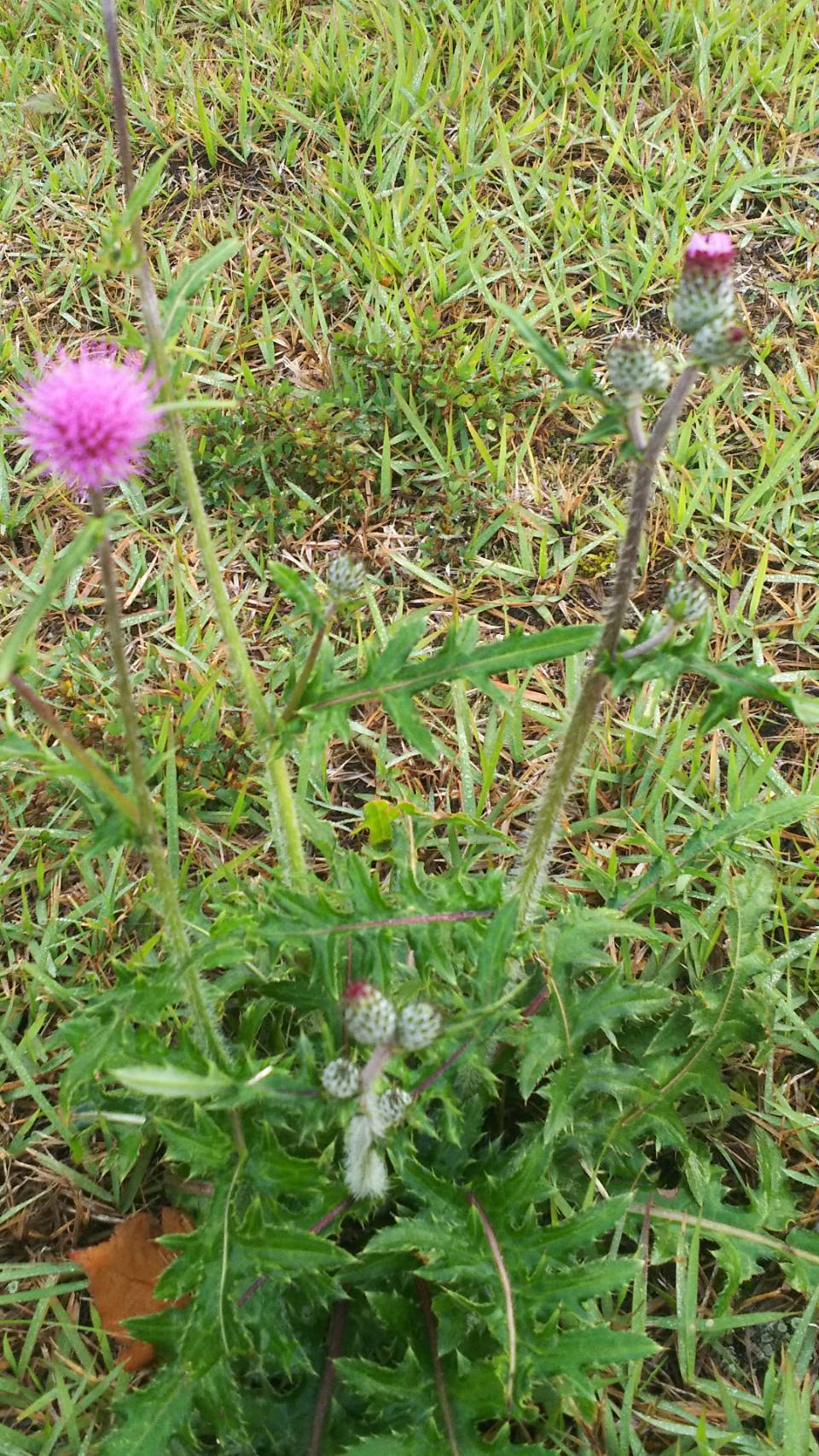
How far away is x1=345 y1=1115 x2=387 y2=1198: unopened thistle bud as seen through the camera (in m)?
1.90

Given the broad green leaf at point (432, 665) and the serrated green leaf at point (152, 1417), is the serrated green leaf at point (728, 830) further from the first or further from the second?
the serrated green leaf at point (152, 1417)

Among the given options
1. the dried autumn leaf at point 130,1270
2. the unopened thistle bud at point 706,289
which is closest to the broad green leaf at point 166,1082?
the dried autumn leaf at point 130,1270

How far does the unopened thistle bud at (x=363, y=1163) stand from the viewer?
190 centimetres

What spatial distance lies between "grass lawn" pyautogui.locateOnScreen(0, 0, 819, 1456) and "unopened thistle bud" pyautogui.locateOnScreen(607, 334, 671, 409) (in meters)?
0.81

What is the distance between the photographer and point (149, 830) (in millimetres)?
1776

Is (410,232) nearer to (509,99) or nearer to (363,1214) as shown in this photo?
(509,99)

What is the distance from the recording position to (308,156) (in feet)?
14.5

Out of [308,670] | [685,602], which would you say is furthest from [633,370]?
[308,670]

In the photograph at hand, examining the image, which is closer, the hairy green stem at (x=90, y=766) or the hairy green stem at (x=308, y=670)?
the hairy green stem at (x=90, y=766)

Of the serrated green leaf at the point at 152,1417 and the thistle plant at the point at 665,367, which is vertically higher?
the thistle plant at the point at 665,367

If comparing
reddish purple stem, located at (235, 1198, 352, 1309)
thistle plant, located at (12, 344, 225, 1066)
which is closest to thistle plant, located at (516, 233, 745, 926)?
thistle plant, located at (12, 344, 225, 1066)

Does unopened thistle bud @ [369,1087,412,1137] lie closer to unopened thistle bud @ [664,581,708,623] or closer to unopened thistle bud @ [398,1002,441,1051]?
unopened thistle bud @ [398,1002,441,1051]

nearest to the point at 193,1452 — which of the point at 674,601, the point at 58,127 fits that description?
the point at 674,601

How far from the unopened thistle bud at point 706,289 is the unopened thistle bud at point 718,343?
2 cm
